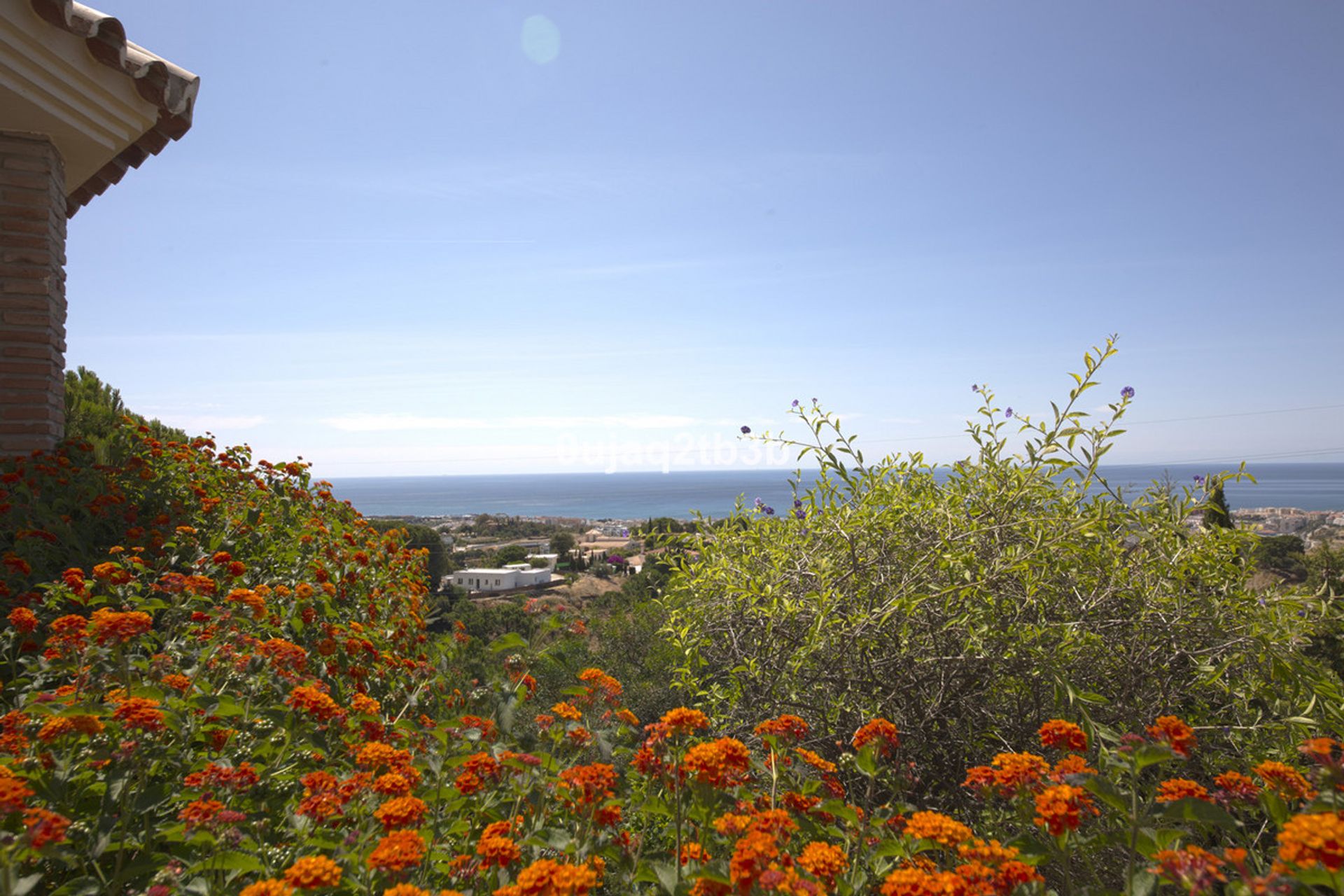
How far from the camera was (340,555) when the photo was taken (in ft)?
12.7

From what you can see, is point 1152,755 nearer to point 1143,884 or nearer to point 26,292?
point 1143,884

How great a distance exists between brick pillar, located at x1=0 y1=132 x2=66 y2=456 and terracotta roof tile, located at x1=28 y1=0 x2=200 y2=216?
2.37 ft

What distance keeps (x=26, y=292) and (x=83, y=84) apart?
4.58ft

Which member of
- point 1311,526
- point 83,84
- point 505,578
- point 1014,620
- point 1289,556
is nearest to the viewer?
point 1014,620

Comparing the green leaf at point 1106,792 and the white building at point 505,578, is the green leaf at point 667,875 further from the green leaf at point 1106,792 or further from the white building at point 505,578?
the white building at point 505,578

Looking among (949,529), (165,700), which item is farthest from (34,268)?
(949,529)

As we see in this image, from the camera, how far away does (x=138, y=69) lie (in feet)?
14.2

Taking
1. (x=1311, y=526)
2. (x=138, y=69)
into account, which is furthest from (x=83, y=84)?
(x=1311, y=526)

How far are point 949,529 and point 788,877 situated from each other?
1701 mm

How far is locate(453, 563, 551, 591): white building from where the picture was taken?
17.5 meters

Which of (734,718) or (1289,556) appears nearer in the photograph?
(734,718)

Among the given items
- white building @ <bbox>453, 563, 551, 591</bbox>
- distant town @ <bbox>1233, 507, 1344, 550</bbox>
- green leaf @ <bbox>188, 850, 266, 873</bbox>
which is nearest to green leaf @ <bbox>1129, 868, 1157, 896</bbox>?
green leaf @ <bbox>188, 850, 266, 873</bbox>

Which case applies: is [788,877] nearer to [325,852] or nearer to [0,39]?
[325,852]

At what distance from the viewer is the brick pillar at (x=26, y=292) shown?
4273mm
